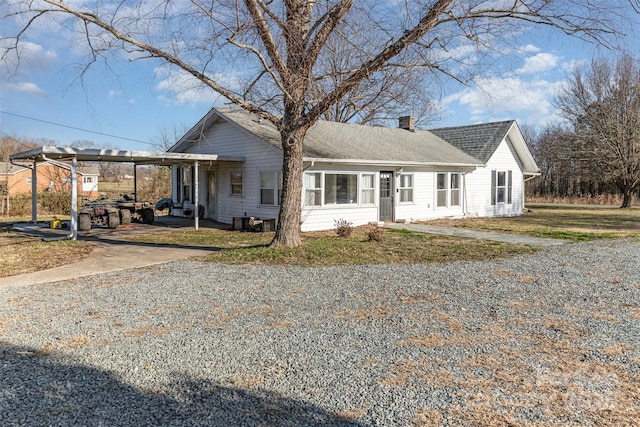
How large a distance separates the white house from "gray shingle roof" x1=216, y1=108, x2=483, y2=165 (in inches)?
2.1

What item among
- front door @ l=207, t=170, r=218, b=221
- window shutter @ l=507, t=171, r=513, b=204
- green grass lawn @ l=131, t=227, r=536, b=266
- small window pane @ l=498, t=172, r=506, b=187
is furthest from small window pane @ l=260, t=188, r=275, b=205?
window shutter @ l=507, t=171, r=513, b=204

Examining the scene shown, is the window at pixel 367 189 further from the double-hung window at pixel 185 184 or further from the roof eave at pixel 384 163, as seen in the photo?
the double-hung window at pixel 185 184

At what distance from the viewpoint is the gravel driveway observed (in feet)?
10.3

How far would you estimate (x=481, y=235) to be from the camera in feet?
45.3

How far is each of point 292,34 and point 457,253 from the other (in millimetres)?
5984

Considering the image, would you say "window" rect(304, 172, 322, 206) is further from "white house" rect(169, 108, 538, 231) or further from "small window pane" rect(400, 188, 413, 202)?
"small window pane" rect(400, 188, 413, 202)

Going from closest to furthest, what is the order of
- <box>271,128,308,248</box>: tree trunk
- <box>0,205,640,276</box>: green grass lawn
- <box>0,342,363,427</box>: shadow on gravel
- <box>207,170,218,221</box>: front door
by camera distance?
<box>0,342,363,427</box>: shadow on gravel < <box>0,205,640,276</box>: green grass lawn < <box>271,128,308,248</box>: tree trunk < <box>207,170,218,221</box>: front door

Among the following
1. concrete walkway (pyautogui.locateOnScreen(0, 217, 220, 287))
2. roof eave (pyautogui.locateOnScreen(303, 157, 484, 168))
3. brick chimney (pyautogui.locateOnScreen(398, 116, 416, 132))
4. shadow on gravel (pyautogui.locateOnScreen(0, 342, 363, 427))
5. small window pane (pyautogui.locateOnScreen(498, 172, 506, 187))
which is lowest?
shadow on gravel (pyautogui.locateOnScreen(0, 342, 363, 427))

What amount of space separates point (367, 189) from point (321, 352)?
41.2 ft

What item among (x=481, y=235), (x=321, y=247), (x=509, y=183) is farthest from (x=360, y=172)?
(x=509, y=183)

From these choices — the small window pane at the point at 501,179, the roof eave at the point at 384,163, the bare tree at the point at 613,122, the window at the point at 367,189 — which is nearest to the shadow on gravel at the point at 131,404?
the roof eave at the point at 384,163

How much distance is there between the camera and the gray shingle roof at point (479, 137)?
20.9 meters

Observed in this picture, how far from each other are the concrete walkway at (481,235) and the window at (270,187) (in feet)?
13.8

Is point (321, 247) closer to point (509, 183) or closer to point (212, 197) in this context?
point (212, 197)
